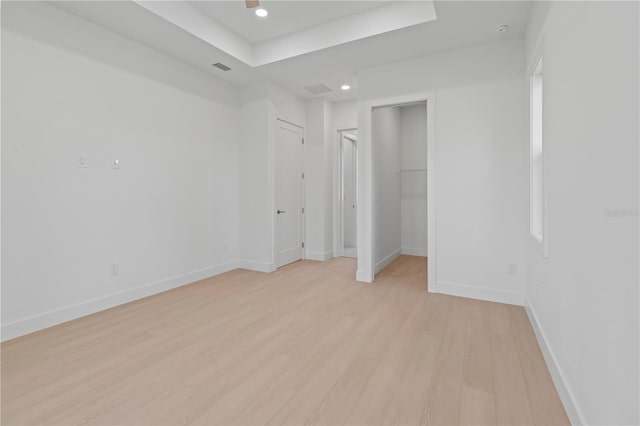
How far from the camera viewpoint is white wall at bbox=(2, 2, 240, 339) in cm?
262

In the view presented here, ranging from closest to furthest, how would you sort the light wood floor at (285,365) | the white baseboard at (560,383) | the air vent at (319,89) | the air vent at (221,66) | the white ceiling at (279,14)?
1. the white baseboard at (560,383)
2. the light wood floor at (285,365)
3. the white ceiling at (279,14)
4. the air vent at (221,66)
5. the air vent at (319,89)

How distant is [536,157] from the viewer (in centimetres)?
290

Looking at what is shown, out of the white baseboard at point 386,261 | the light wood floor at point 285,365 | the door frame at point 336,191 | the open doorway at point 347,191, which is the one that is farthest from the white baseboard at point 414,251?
the light wood floor at point 285,365

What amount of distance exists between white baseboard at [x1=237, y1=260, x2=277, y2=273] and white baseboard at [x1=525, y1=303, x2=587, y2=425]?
3418 millimetres

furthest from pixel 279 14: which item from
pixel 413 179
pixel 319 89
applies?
pixel 413 179

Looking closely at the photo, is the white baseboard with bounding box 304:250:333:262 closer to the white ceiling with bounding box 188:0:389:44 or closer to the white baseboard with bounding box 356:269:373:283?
the white baseboard with bounding box 356:269:373:283

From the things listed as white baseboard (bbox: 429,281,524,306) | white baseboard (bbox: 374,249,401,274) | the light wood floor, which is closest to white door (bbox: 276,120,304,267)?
white baseboard (bbox: 374,249,401,274)

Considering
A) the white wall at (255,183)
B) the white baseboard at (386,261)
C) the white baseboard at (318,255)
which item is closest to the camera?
the white baseboard at (386,261)

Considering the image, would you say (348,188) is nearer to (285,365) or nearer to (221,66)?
(221,66)

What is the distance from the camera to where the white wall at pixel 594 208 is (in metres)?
1.05

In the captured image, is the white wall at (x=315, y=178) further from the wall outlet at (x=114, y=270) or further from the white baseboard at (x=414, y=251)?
the wall outlet at (x=114, y=270)

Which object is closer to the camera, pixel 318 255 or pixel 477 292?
pixel 477 292

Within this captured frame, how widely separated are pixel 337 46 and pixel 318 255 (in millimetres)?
3431

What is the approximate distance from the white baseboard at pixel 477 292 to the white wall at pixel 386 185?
1031 mm
